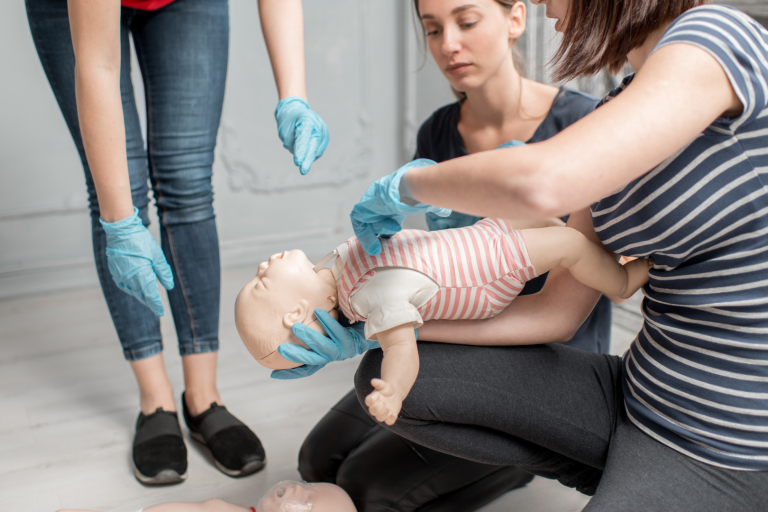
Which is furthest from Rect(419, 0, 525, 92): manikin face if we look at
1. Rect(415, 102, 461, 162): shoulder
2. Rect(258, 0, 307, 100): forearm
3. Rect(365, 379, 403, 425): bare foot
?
Rect(365, 379, 403, 425): bare foot

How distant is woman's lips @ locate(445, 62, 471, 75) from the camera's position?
1.38 m

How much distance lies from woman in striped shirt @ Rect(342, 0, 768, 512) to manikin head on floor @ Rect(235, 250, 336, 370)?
132 mm

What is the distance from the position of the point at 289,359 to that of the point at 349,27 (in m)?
2.29

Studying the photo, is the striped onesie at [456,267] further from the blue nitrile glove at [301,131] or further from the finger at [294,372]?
the blue nitrile glove at [301,131]

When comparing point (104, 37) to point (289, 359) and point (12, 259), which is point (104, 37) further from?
point (12, 259)

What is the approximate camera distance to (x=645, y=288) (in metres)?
0.89

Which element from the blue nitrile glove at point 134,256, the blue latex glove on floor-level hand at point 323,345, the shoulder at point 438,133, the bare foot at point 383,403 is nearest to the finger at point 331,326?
the blue latex glove on floor-level hand at point 323,345

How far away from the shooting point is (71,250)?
8.47ft

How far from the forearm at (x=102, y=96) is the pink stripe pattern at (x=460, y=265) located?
51 cm

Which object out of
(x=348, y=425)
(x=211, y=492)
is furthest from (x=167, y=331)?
(x=348, y=425)

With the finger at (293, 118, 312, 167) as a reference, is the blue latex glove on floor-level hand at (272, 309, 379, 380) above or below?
below

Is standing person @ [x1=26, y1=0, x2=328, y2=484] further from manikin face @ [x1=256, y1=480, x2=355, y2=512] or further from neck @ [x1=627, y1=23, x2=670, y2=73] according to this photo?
neck @ [x1=627, y1=23, x2=670, y2=73]

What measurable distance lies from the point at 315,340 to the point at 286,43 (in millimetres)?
735

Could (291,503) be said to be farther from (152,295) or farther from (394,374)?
(152,295)
